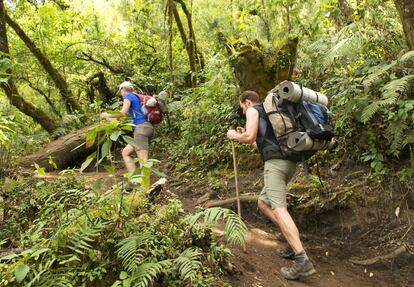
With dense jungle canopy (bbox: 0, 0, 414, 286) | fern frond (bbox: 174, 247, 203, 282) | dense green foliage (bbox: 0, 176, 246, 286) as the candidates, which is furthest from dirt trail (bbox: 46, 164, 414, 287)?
fern frond (bbox: 174, 247, 203, 282)

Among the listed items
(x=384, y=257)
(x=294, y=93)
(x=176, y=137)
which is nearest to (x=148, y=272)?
(x=294, y=93)

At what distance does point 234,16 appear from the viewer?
17.4 m

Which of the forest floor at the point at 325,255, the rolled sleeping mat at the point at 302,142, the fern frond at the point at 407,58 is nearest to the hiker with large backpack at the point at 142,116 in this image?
the forest floor at the point at 325,255

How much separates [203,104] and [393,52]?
4.84 metres

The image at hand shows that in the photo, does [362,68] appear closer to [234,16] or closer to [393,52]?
[393,52]

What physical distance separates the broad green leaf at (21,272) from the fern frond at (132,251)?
0.80 meters

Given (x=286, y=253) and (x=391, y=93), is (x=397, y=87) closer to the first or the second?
(x=391, y=93)

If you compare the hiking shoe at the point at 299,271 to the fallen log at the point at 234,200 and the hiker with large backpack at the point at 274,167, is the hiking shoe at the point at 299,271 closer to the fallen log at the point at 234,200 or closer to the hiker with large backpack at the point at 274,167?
the hiker with large backpack at the point at 274,167

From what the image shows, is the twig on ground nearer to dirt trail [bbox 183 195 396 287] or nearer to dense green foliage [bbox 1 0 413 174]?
dirt trail [bbox 183 195 396 287]

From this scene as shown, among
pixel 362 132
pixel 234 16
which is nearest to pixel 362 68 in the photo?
pixel 362 132

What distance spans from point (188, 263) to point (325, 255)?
9.78 ft

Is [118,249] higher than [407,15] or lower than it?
lower

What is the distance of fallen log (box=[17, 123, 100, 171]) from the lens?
10.4 metres

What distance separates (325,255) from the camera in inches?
223
